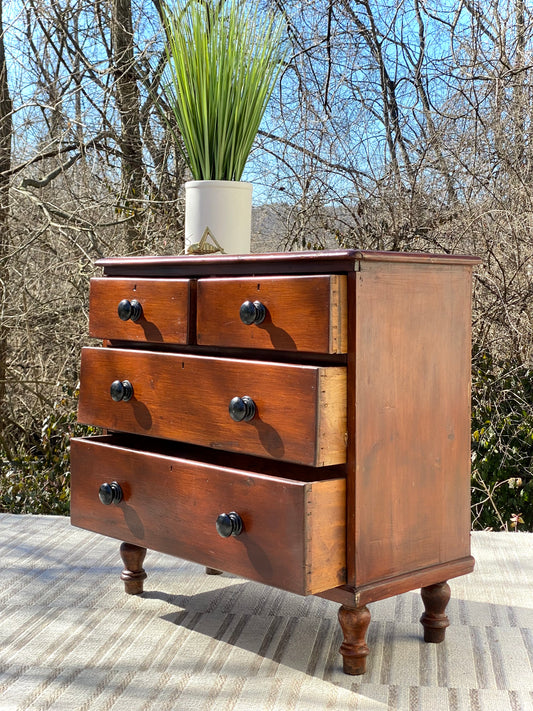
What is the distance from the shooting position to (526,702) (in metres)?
1.74

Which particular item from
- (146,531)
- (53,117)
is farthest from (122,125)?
(146,531)

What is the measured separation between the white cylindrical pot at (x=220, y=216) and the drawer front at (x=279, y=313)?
0.36m

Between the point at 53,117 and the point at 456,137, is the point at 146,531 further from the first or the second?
the point at 53,117

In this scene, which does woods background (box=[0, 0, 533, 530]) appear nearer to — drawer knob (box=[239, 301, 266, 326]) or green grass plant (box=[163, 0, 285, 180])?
green grass plant (box=[163, 0, 285, 180])

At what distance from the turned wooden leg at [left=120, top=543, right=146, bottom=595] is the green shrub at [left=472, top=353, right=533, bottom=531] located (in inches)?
65.2

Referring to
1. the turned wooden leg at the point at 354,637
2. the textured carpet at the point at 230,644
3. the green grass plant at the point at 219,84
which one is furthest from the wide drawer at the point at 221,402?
the green grass plant at the point at 219,84

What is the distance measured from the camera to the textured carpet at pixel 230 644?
5.75 feet

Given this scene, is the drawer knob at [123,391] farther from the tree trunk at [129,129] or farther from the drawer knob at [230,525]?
the tree trunk at [129,129]

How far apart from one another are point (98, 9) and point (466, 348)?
11.6 feet

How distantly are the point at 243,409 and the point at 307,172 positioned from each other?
247 cm

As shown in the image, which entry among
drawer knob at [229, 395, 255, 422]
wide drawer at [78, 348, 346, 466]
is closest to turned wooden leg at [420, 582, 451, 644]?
wide drawer at [78, 348, 346, 466]

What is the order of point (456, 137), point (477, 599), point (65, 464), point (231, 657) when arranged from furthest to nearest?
point (65, 464) < point (456, 137) < point (477, 599) < point (231, 657)

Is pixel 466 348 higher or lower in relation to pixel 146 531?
higher

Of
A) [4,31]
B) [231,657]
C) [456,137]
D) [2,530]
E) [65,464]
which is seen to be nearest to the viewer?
[231,657]
